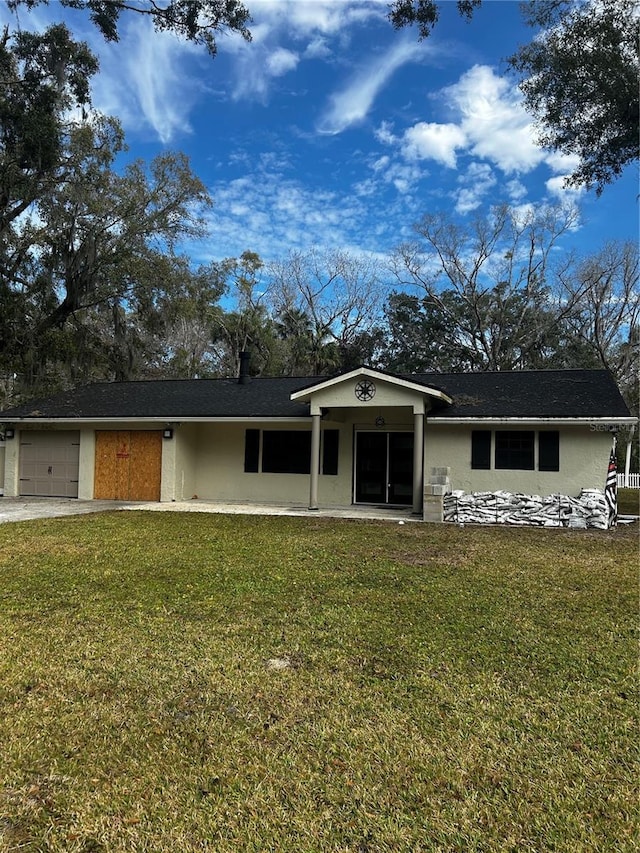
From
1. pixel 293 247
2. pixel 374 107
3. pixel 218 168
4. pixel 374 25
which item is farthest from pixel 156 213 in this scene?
pixel 293 247

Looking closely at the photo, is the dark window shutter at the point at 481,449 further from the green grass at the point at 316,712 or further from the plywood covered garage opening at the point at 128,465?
the plywood covered garage opening at the point at 128,465

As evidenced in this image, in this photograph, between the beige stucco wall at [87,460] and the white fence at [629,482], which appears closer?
the beige stucco wall at [87,460]

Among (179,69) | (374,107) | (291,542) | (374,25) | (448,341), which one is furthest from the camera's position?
(448,341)

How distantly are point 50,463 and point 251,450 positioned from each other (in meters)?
5.72

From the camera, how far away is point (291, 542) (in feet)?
27.5

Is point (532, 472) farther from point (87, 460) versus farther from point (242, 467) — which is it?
point (87, 460)

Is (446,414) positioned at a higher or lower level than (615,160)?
lower

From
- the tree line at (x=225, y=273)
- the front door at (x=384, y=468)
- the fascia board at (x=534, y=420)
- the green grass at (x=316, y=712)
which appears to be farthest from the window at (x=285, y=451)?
the green grass at (x=316, y=712)

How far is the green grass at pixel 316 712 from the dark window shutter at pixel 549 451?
6.13 meters

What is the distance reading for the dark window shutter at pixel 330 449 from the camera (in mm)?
14133

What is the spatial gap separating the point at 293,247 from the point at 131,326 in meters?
15.4

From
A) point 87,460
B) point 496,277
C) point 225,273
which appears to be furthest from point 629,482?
point 225,273

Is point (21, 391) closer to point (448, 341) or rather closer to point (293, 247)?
point (293, 247)

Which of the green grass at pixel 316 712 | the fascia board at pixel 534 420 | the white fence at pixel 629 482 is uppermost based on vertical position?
the fascia board at pixel 534 420
